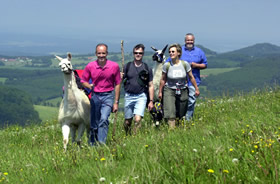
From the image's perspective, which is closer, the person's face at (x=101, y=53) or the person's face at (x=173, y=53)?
the person's face at (x=101, y=53)

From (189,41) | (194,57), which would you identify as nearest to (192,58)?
(194,57)

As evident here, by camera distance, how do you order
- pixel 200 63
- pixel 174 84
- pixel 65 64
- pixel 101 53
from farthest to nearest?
1. pixel 200 63
2. pixel 174 84
3. pixel 101 53
4. pixel 65 64

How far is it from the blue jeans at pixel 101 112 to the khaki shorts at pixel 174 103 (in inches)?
58.9

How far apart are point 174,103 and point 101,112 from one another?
1936mm

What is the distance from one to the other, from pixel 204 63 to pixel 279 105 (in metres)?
2.34

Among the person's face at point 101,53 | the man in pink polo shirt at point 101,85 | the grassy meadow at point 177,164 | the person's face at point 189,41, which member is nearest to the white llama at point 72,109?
the man in pink polo shirt at point 101,85

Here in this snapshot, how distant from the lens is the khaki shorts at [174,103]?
7.93m

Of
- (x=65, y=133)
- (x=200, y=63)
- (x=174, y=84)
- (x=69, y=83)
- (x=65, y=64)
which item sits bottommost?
(x=65, y=133)

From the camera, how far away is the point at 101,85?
712cm

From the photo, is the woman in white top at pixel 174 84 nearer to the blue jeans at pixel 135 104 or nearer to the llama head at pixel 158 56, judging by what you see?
the blue jeans at pixel 135 104

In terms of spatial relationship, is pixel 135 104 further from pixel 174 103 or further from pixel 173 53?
pixel 173 53

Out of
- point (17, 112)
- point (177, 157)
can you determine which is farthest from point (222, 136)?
point (17, 112)

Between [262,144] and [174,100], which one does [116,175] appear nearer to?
[262,144]

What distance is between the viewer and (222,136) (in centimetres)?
484
